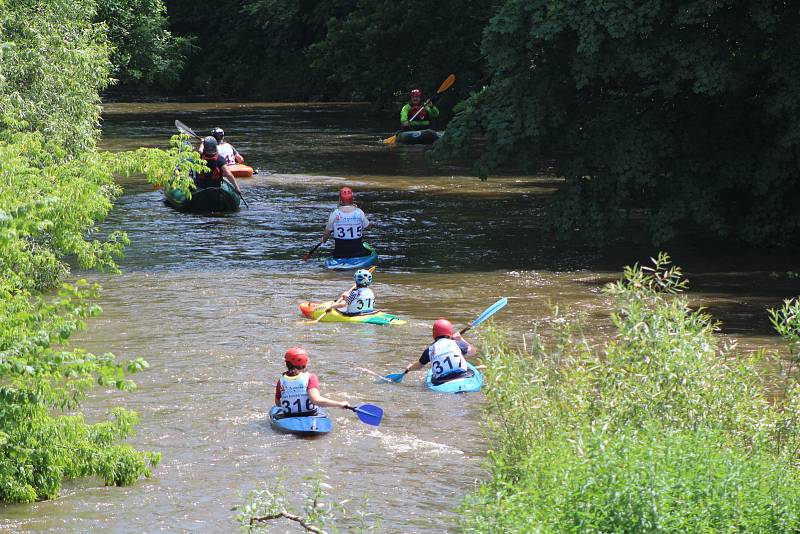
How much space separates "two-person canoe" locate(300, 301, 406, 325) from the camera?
1538 centimetres

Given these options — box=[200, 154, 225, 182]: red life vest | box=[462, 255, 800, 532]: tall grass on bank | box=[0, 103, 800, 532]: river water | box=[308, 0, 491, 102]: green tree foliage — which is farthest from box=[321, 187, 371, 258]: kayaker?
box=[308, 0, 491, 102]: green tree foliage

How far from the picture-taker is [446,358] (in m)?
12.6

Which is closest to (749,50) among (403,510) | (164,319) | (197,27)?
(164,319)

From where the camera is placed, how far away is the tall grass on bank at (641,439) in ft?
21.9

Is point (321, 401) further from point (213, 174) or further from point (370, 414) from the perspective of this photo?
Result: point (213, 174)

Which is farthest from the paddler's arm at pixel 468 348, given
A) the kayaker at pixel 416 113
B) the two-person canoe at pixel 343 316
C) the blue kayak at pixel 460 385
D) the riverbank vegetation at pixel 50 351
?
the kayaker at pixel 416 113

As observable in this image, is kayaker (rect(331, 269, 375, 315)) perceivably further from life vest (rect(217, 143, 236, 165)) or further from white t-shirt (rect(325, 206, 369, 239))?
life vest (rect(217, 143, 236, 165))

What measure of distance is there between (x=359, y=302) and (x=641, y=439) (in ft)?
27.4

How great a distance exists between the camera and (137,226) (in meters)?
22.5

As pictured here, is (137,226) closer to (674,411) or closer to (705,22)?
(705,22)

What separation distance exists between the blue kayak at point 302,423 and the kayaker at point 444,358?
1550mm

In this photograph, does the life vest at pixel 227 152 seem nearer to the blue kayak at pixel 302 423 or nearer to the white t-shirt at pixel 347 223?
the white t-shirt at pixel 347 223

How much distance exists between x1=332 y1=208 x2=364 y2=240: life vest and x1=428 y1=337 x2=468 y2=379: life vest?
6.13m

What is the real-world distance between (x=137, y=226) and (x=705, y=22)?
1072 centimetres
